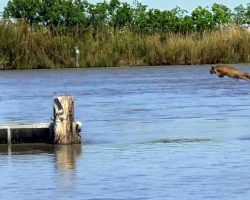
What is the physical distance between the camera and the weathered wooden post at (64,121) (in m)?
16.7

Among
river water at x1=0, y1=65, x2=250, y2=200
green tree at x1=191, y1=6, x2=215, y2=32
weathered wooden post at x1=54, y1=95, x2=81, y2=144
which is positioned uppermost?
green tree at x1=191, y1=6, x2=215, y2=32

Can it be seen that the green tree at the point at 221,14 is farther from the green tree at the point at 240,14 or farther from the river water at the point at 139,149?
the river water at the point at 139,149

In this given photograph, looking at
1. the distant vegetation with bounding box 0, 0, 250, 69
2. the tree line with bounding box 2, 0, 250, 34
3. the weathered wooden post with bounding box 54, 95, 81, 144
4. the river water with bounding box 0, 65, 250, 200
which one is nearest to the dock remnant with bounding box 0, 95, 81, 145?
the weathered wooden post with bounding box 54, 95, 81, 144

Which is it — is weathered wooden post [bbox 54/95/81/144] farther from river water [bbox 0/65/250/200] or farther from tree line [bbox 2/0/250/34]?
Result: tree line [bbox 2/0/250/34]

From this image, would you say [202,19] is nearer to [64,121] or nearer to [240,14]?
[240,14]

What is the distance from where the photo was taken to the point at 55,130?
1689 centimetres

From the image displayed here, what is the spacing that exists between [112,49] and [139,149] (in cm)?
3096

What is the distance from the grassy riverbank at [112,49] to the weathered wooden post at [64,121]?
28.6 metres

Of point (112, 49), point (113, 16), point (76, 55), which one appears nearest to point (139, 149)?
point (76, 55)

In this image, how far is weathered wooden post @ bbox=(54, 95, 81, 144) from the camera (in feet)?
54.7

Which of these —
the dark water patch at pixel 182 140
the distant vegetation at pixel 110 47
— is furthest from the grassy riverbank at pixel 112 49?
the dark water patch at pixel 182 140

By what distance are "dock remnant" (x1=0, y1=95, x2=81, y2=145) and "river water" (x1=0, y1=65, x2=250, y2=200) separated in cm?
22

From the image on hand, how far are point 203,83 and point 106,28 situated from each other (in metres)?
18.5

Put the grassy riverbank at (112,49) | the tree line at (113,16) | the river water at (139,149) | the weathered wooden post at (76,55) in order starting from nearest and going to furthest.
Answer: the river water at (139,149) < the weathered wooden post at (76,55) < the grassy riverbank at (112,49) < the tree line at (113,16)
